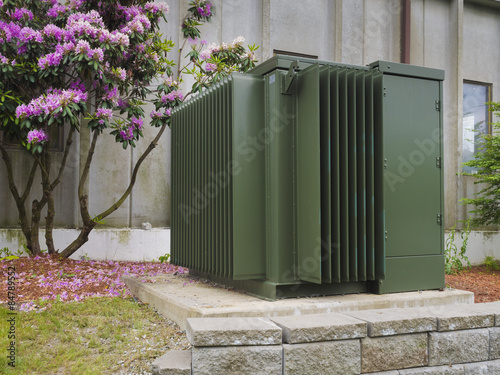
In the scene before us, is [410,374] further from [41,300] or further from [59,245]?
[59,245]

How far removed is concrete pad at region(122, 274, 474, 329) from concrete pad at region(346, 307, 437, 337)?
1.26 ft

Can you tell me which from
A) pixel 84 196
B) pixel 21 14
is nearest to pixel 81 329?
pixel 84 196

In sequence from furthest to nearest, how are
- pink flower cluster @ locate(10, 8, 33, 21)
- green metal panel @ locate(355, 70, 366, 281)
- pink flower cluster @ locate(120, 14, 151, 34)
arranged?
pink flower cluster @ locate(120, 14, 151, 34)
pink flower cluster @ locate(10, 8, 33, 21)
green metal panel @ locate(355, 70, 366, 281)

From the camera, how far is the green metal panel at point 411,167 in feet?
11.8

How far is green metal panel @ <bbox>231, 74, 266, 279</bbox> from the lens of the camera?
132 inches

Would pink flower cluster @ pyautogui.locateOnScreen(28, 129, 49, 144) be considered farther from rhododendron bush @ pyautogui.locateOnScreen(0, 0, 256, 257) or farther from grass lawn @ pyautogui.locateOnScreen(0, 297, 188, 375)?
grass lawn @ pyautogui.locateOnScreen(0, 297, 188, 375)

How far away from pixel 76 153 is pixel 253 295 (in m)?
4.12

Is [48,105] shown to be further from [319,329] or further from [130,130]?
[319,329]

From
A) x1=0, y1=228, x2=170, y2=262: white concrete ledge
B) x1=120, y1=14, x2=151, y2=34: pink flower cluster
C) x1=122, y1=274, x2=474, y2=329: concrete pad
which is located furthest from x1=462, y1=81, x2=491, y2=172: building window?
x1=120, y1=14, x2=151, y2=34: pink flower cluster

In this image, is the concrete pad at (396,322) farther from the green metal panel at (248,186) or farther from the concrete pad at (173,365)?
the concrete pad at (173,365)

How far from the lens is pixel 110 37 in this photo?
5188 mm

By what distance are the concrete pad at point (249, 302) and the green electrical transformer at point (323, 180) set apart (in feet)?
0.40

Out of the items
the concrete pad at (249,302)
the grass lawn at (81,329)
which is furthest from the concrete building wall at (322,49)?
the concrete pad at (249,302)

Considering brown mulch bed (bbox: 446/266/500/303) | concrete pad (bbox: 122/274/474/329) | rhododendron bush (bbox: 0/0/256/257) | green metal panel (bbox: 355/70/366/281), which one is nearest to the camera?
concrete pad (bbox: 122/274/474/329)
